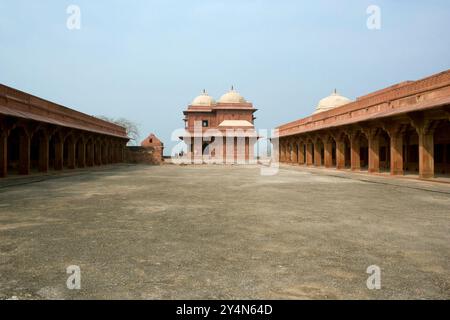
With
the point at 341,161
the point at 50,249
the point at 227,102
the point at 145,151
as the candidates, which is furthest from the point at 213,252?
the point at 227,102

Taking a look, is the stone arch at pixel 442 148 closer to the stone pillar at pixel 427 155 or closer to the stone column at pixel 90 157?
the stone pillar at pixel 427 155

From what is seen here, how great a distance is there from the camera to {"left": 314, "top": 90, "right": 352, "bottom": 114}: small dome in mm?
39812

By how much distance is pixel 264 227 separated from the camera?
4863mm

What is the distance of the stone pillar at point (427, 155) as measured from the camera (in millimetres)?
13383

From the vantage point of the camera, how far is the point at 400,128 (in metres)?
15.4

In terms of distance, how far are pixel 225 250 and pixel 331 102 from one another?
3981 cm

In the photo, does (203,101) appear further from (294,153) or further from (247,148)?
(294,153)

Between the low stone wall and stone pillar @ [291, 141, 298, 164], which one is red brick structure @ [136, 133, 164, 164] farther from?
stone pillar @ [291, 141, 298, 164]

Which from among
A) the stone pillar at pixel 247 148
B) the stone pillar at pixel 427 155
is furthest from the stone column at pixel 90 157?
the stone pillar at pixel 427 155

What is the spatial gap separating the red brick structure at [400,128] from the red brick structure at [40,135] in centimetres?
1751

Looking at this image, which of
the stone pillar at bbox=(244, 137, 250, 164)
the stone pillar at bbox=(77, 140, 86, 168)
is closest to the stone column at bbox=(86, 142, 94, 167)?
the stone pillar at bbox=(77, 140, 86, 168)

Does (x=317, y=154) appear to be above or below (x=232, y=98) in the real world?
below

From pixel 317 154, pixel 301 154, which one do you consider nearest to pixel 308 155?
pixel 317 154
